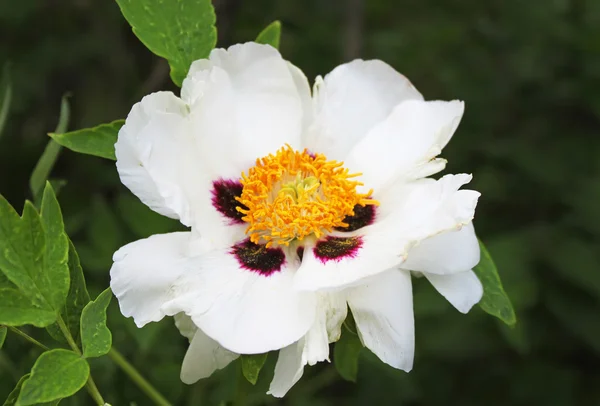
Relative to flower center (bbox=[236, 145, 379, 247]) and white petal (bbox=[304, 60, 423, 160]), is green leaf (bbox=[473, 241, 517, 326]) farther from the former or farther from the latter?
white petal (bbox=[304, 60, 423, 160])

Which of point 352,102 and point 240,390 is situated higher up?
point 352,102

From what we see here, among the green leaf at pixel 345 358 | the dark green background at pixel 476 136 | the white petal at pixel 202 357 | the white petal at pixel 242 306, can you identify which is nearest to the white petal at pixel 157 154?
the white petal at pixel 242 306

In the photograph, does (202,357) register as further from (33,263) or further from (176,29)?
(176,29)

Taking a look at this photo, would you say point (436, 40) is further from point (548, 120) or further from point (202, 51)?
point (202, 51)

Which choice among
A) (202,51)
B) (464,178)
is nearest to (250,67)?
(202,51)

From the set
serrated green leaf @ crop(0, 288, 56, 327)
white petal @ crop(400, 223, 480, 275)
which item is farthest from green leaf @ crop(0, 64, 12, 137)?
white petal @ crop(400, 223, 480, 275)

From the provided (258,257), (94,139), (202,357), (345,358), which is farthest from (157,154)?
(345,358)
